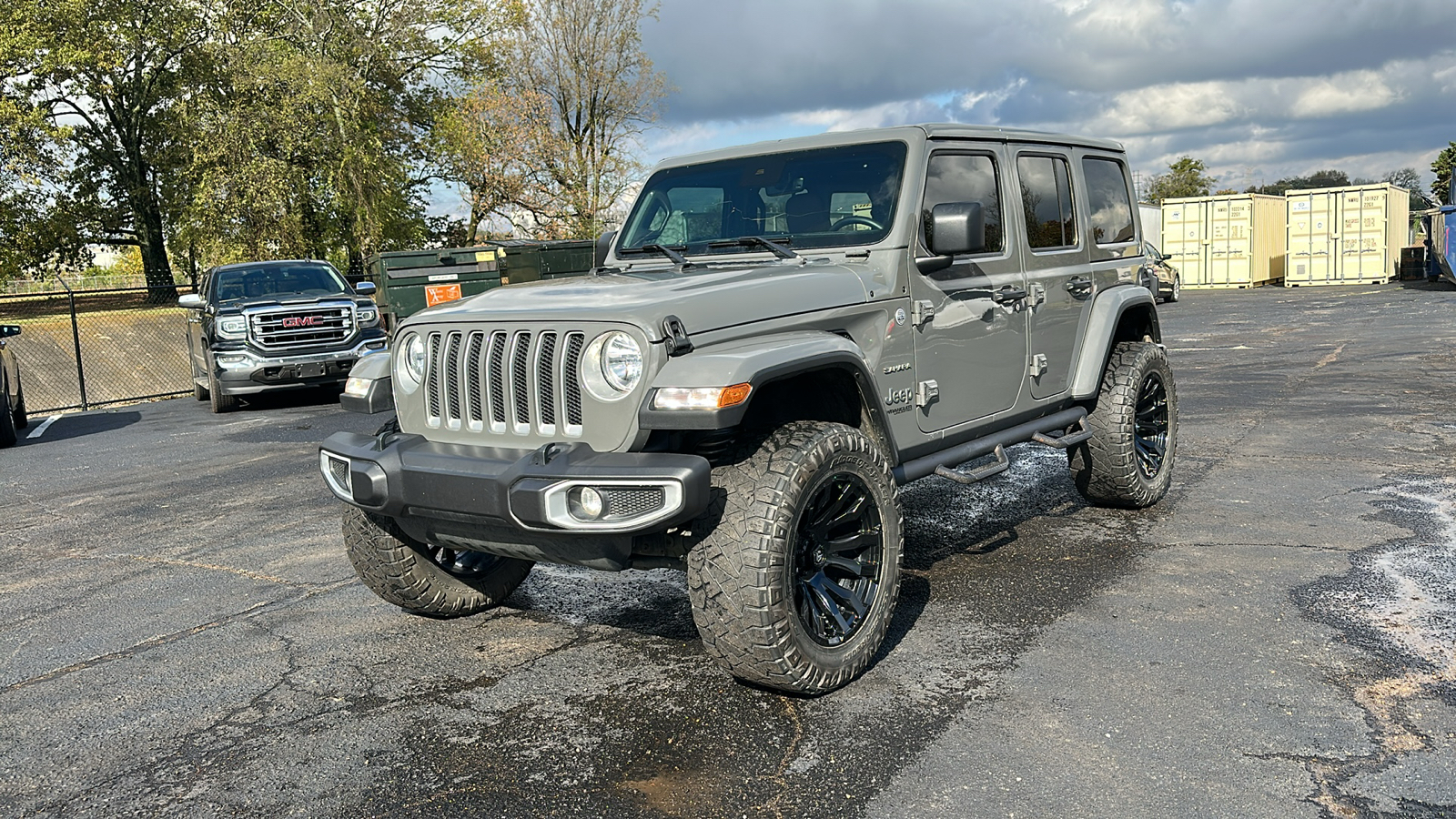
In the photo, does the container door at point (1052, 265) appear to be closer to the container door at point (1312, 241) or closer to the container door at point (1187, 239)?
the container door at point (1187, 239)

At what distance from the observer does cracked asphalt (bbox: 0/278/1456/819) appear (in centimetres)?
324

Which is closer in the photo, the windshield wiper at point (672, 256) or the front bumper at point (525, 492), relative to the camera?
the front bumper at point (525, 492)

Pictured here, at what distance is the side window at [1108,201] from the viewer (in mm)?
6234

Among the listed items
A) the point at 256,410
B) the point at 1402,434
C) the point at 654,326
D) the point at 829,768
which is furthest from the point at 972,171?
the point at 256,410

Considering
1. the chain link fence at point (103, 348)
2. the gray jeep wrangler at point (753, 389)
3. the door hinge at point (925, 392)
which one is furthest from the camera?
the chain link fence at point (103, 348)

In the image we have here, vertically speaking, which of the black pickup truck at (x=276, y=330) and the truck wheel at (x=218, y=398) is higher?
the black pickup truck at (x=276, y=330)

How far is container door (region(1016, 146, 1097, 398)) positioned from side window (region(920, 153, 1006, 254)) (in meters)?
0.24

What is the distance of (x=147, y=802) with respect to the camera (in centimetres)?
330

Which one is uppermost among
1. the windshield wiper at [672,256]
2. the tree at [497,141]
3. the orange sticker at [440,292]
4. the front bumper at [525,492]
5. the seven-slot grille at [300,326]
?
the tree at [497,141]

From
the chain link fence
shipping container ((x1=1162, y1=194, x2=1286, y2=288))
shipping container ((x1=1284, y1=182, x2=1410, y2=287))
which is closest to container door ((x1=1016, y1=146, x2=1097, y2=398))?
the chain link fence

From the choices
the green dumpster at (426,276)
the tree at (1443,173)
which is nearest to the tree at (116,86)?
the green dumpster at (426,276)

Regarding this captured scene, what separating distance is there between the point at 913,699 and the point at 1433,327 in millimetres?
17469

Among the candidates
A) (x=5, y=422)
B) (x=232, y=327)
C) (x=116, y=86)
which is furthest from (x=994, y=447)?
(x=116, y=86)

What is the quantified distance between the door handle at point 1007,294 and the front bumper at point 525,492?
2.29 m
